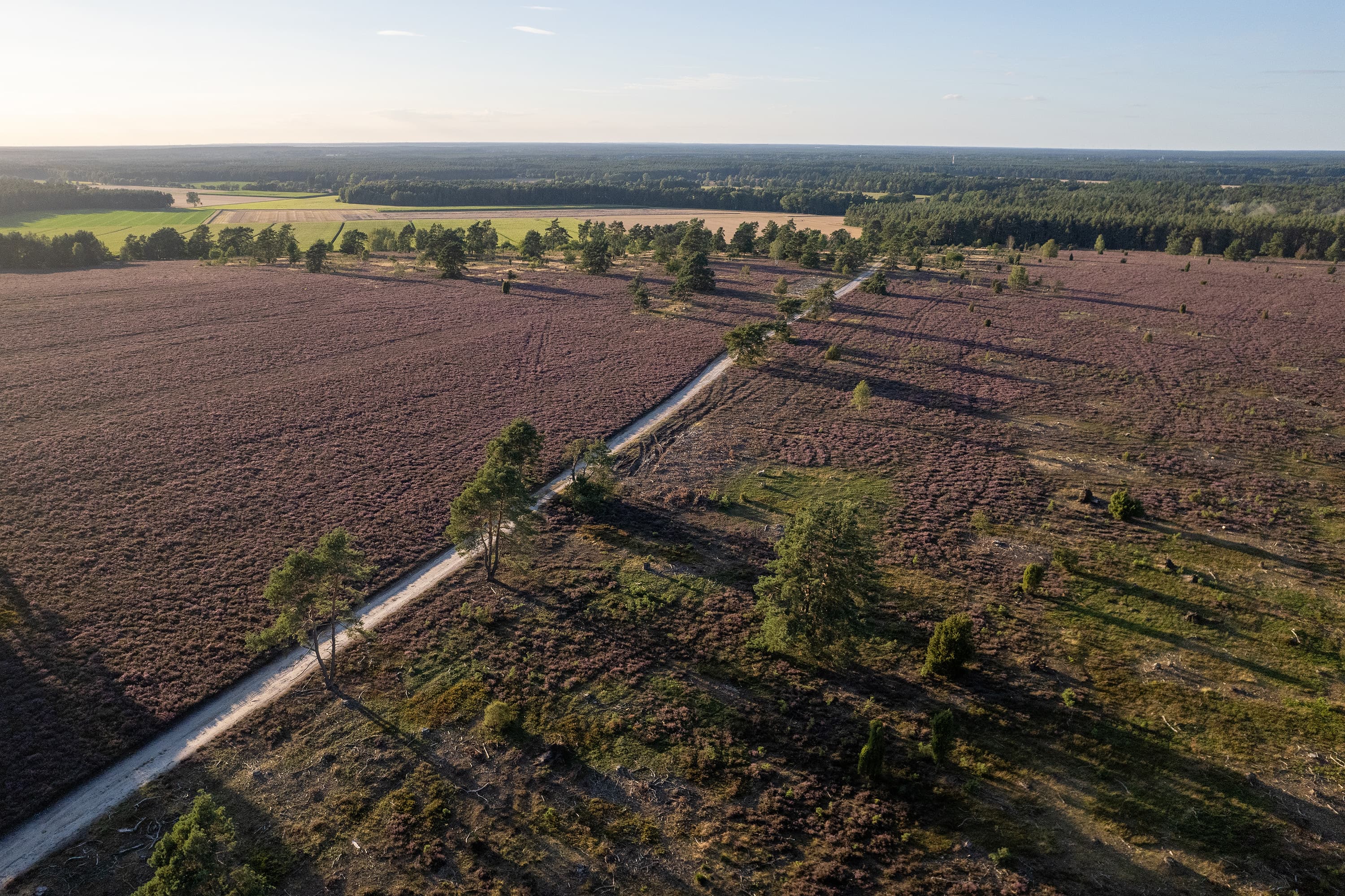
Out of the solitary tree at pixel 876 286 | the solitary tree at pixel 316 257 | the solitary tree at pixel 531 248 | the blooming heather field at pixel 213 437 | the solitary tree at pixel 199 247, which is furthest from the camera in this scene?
the solitary tree at pixel 199 247

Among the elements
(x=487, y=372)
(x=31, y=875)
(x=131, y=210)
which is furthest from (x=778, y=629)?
(x=131, y=210)

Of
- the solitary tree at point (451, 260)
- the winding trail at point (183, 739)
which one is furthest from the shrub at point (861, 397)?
the solitary tree at point (451, 260)

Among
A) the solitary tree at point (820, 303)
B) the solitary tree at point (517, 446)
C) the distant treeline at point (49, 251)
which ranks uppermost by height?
the distant treeline at point (49, 251)

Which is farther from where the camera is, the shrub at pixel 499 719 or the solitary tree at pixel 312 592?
the solitary tree at pixel 312 592

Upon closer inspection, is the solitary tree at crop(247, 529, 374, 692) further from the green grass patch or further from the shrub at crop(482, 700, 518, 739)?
the green grass patch

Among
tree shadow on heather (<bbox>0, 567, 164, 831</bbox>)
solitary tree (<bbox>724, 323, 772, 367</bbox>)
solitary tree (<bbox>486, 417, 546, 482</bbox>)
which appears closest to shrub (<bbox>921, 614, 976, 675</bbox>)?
solitary tree (<bbox>486, 417, 546, 482</bbox>)

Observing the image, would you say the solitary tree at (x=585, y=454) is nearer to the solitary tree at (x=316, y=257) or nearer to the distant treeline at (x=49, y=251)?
the solitary tree at (x=316, y=257)

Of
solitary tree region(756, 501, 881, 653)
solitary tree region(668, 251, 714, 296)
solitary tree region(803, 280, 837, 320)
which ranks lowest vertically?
solitary tree region(756, 501, 881, 653)
